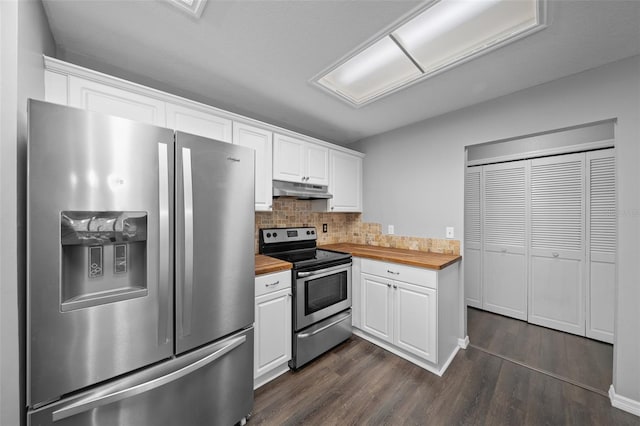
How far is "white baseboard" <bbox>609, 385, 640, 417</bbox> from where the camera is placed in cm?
156

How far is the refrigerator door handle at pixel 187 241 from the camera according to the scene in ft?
3.98

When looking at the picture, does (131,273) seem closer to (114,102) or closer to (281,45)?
(114,102)

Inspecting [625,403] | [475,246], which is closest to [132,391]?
[625,403]

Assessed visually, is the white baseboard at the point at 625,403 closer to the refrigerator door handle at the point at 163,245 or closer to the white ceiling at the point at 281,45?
the white ceiling at the point at 281,45

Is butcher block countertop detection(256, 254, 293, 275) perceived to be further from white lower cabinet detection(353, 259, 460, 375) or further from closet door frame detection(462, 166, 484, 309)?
closet door frame detection(462, 166, 484, 309)

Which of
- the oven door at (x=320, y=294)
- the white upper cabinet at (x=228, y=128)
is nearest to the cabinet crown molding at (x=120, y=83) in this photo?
the white upper cabinet at (x=228, y=128)

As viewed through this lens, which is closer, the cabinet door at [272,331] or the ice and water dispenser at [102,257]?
the ice and water dispenser at [102,257]

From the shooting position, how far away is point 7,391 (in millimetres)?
814

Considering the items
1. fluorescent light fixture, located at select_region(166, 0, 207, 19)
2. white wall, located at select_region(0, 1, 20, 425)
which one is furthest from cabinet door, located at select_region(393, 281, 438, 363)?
fluorescent light fixture, located at select_region(166, 0, 207, 19)

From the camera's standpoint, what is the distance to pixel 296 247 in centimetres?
278

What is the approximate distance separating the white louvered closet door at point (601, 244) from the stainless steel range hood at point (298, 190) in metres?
2.80

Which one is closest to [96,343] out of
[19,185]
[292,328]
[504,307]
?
[19,185]

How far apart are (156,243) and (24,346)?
1.84ft

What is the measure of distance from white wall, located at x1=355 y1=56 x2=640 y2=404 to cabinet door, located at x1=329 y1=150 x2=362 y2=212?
131mm
